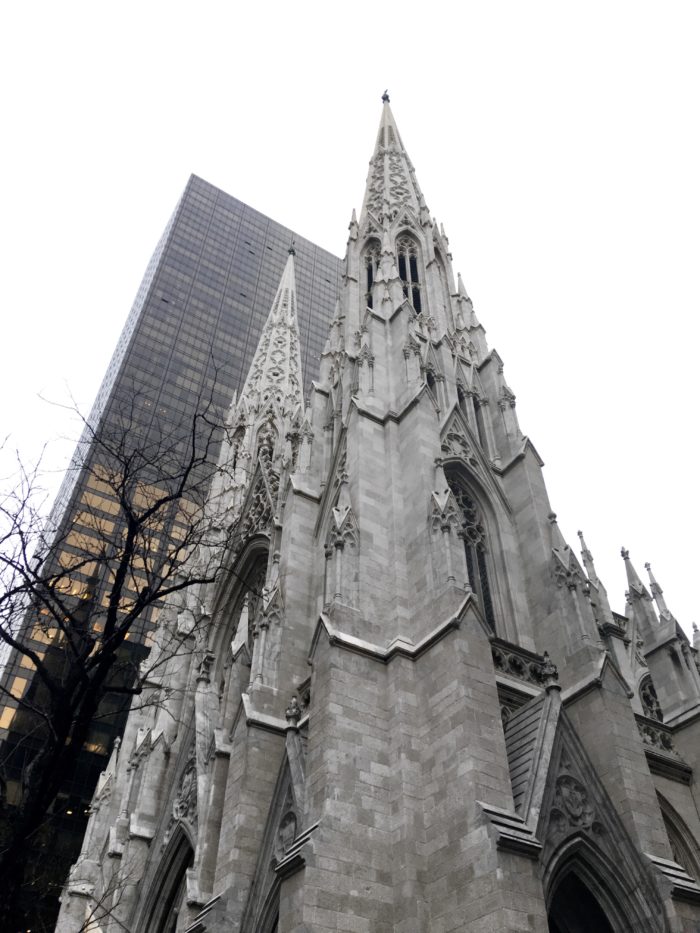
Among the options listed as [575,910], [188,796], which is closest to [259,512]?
[188,796]

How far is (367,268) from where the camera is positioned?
1254 inches

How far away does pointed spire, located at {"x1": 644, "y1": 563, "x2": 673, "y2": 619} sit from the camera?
23016mm

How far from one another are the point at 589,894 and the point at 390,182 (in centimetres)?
3007

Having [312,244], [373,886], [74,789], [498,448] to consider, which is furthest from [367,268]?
[312,244]

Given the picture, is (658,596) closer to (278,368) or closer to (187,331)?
(278,368)

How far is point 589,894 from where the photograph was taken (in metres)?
13.5

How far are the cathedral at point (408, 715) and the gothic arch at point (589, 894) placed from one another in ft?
0.12

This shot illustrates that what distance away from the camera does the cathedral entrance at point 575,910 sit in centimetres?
1330

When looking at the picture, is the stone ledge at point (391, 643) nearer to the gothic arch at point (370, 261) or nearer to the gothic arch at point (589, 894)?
the gothic arch at point (589, 894)

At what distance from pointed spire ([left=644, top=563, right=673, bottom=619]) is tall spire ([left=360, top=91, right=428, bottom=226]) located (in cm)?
1773

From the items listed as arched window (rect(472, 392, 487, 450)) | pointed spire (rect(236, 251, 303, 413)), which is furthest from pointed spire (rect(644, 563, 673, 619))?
pointed spire (rect(236, 251, 303, 413))

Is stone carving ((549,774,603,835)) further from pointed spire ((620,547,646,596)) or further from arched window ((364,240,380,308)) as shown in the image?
arched window ((364,240,380,308))

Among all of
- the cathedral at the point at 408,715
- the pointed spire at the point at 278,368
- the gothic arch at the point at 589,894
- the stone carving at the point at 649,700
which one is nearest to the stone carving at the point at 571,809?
the cathedral at the point at 408,715

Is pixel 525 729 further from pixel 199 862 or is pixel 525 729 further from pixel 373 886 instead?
pixel 199 862
